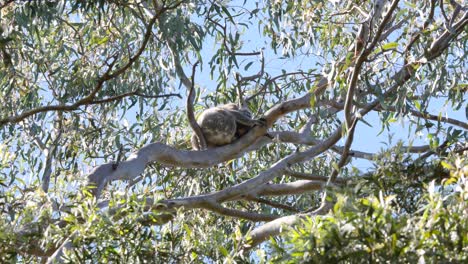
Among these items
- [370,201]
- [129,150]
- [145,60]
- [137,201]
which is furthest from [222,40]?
[370,201]

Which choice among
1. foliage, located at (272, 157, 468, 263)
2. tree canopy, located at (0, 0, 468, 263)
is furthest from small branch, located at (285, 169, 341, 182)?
foliage, located at (272, 157, 468, 263)

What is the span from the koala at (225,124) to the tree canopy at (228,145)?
0.14 metres

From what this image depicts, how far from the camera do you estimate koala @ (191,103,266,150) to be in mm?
7047

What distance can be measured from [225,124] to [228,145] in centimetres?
26

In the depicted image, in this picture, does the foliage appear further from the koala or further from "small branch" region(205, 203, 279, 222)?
the koala

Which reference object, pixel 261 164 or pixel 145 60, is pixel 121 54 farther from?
pixel 261 164

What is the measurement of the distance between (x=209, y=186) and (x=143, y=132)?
0.76 meters

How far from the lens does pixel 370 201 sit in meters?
3.61

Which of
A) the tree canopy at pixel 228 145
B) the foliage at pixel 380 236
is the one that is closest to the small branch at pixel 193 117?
the tree canopy at pixel 228 145

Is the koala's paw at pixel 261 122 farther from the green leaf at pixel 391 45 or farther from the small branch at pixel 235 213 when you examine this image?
the green leaf at pixel 391 45

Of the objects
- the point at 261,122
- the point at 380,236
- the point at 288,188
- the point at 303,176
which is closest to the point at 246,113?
the point at 288,188

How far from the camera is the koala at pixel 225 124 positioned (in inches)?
277

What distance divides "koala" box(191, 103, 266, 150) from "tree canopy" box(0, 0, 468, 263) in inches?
5.5

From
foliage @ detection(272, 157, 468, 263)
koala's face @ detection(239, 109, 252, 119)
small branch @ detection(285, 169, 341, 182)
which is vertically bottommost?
foliage @ detection(272, 157, 468, 263)
